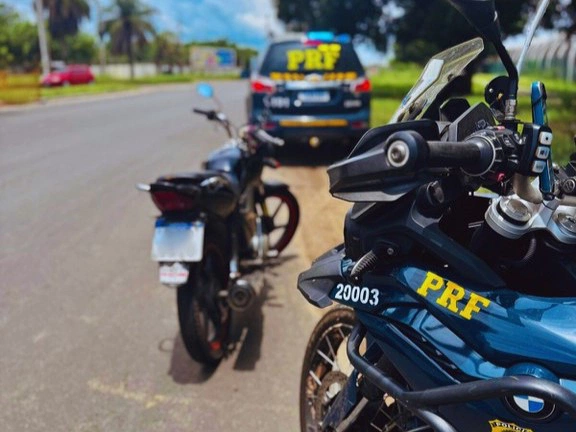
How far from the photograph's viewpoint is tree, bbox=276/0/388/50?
1063 inches

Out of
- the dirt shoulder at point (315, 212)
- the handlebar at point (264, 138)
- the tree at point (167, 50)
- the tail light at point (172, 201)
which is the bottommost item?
the dirt shoulder at point (315, 212)

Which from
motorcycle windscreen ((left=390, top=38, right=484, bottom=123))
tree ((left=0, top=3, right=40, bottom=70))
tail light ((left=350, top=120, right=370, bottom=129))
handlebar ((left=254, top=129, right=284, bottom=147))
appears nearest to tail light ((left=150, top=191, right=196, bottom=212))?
handlebar ((left=254, top=129, right=284, bottom=147))

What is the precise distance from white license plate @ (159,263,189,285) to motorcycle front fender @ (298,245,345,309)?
1.09 m

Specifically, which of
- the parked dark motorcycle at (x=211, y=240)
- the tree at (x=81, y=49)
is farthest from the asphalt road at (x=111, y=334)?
the tree at (x=81, y=49)

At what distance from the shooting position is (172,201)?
124 inches

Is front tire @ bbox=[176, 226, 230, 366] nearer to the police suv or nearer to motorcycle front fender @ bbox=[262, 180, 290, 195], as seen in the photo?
motorcycle front fender @ bbox=[262, 180, 290, 195]

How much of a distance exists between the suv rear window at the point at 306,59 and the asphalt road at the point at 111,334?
9.75 feet

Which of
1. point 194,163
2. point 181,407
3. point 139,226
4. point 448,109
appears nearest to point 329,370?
point 181,407

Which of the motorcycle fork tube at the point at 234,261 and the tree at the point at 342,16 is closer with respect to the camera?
the motorcycle fork tube at the point at 234,261

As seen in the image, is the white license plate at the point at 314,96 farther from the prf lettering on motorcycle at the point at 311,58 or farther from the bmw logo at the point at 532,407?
the bmw logo at the point at 532,407

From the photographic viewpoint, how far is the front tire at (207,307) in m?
3.11

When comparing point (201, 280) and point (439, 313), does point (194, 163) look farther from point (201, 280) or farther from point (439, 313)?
point (439, 313)

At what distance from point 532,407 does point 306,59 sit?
7.78 metres

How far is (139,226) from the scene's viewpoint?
5965mm
